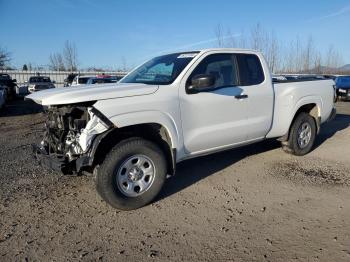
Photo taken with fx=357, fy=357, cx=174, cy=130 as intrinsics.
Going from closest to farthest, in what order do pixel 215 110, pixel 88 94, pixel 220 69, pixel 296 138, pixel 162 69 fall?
pixel 88 94, pixel 215 110, pixel 162 69, pixel 220 69, pixel 296 138

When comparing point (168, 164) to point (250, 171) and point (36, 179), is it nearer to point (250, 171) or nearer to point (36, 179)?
point (250, 171)

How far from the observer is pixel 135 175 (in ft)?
14.5

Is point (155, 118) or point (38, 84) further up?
point (38, 84)

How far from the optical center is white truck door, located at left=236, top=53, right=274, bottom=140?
5562mm

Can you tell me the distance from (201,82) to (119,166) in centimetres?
149

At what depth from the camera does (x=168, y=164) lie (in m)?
4.73

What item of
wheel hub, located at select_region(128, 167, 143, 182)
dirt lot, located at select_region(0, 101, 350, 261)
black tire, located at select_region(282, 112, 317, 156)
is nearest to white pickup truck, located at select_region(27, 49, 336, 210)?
wheel hub, located at select_region(128, 167, 143, 182)

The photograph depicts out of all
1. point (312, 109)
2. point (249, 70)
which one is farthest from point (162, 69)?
point (312, 109)

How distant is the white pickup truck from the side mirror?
0.01 m

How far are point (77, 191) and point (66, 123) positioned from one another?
116cm

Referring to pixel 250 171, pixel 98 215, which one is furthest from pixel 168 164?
pixel 250 171

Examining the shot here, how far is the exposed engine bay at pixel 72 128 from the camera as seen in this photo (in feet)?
13.3

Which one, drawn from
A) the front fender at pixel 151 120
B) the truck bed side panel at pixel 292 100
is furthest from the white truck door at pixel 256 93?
the front fender at pixel 151 120

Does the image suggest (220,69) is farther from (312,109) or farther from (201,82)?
(312,109)
